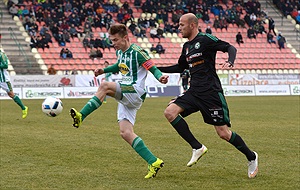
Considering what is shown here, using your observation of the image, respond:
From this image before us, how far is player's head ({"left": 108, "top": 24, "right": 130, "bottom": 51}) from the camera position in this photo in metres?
8.26

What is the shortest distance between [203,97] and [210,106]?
0.53ft

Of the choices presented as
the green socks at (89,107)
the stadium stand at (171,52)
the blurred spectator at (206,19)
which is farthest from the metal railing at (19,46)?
the green socks at (89,107)

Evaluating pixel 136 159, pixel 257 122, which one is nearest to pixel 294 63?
pixel 257 122

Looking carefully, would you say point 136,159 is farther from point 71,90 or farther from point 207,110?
point 71,90

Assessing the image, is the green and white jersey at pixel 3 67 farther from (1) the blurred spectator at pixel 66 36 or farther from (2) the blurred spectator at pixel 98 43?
(2) the blurred spectator at pixel 98 43

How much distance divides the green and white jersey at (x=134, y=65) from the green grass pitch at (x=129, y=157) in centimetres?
136

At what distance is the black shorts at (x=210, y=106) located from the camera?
8.32 metres

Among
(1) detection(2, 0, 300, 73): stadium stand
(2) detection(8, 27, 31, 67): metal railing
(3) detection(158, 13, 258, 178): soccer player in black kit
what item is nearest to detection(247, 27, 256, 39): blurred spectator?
(1) detection(2, 0, 300, 73): stadium stand

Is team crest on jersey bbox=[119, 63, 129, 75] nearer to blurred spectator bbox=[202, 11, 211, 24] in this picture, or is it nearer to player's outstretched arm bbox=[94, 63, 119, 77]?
player's outstretched arm bbox=[94, 63, 119, 77]

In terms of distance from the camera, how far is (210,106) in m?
8.33

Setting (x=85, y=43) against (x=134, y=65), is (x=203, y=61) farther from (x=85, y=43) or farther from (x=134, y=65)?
(x=85, y=43)

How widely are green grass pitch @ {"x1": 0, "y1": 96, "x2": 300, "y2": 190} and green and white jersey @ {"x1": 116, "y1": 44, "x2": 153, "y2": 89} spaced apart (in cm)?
136

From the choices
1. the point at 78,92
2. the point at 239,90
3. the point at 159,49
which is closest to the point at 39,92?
the point at 78,92

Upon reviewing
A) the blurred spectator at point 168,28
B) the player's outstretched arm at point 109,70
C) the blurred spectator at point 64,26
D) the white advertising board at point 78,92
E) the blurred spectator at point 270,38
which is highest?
Answer: the player's outstretched arm at point 109,70
